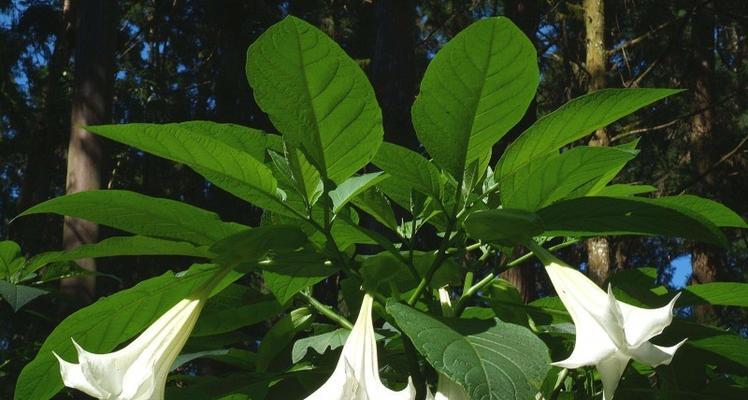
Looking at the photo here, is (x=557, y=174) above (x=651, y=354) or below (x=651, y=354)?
above

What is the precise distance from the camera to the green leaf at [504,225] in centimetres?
61

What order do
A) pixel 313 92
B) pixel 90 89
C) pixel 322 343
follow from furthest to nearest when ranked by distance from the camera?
pixel 90 89 < pixel 322 343 < pixel 313 92

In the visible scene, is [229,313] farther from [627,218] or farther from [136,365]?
[627,218]

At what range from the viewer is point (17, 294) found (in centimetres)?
124

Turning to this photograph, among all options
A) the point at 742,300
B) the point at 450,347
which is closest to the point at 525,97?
the point at 450,347

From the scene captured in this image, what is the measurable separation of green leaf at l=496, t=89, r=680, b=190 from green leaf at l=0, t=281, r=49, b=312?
0.85 m

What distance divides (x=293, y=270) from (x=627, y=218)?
1.01 feet

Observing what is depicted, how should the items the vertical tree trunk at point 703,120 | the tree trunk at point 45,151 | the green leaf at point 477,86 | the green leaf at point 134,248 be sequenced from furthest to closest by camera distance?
the tree trunk at point 45,151 → the vertical tree trunk at point 703,120 → the green leaf at point 134,248 → the green leaf at point 477,86

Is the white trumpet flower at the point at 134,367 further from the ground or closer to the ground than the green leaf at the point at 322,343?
further from the ground

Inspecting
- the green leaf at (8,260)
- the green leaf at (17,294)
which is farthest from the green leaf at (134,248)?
the green leaf at (8,260)

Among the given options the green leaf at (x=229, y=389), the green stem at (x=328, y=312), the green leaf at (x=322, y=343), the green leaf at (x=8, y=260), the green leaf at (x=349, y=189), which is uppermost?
the green leaf at (x=349, y=189)

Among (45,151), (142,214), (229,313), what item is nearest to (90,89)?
(229,313)

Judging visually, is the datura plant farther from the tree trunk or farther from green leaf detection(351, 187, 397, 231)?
the tree trunk

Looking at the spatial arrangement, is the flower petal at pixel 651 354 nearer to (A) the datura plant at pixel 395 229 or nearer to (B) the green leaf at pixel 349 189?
(A) the datura plant at pixel 395 229
